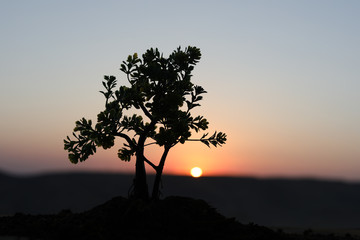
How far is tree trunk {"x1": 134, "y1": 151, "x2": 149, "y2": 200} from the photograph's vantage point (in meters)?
22.2

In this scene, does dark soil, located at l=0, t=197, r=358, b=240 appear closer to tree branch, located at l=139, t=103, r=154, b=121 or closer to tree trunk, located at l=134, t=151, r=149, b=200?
tree trunk, located at l=134, t=151, r=149, b=200

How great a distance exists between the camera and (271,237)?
20.0 metres

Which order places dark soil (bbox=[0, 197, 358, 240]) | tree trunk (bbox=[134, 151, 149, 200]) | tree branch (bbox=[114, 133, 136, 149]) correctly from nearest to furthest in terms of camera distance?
dark soil (bbox=[0, 197, 358, 240]) → tree trunk (bbox=[134, 151, 149, 200]) → tree branch (bbox=[114, 133, 136, 149])

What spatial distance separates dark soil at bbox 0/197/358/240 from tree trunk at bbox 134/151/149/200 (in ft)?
1.80

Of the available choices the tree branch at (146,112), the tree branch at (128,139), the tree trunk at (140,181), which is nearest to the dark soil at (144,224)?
the tree trunk at (140,181)

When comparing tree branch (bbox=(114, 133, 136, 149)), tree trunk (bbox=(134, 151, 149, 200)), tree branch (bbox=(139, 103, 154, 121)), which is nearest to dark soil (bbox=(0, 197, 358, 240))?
tree trunk (bbox=(134, 151, 149, 200))

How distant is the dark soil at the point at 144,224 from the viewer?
18.9m

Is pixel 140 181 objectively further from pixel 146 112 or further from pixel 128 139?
pixel 146 112

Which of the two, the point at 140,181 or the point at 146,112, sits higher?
the point at 146,112

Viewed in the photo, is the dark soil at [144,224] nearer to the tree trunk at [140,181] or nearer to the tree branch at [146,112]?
the tree trunk at [140,181]

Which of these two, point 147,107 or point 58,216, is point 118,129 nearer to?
point 147,107

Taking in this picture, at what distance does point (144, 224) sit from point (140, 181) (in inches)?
116

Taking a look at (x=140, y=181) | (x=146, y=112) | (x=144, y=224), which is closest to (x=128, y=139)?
(x=146, y=112)

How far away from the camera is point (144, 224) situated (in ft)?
64.5
